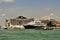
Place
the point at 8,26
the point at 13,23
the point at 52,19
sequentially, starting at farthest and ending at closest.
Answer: the point at 52,19, the point at 13,23, the point at 8,26

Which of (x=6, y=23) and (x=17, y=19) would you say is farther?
(x=17, y=19)

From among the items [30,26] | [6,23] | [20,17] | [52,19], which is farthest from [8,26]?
[52,19]

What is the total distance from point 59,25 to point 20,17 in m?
31.7

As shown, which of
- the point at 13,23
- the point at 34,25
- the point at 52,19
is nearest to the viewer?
the point at 34,25

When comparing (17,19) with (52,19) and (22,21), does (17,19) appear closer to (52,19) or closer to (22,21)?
(22,21)

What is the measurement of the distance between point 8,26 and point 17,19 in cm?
2213

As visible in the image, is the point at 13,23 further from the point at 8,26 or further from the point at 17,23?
the point at 8,26

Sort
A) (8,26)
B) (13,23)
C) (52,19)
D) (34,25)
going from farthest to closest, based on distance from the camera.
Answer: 1. (52,19)
2. (13,23)
3. (8,26)
4. (34,25)

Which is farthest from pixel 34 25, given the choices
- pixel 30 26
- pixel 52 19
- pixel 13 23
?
pixel 52 19

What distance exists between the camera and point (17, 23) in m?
155

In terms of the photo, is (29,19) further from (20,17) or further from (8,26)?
(8,26)

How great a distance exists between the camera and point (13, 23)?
15275 centimetres

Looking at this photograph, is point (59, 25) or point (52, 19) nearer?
point (59, 25)

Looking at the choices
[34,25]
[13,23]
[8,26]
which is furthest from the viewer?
[13,23]
